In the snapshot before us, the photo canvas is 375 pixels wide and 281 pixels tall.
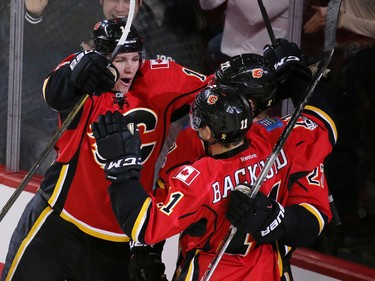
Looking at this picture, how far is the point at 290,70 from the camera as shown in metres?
2.65

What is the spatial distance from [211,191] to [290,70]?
1.71 ft

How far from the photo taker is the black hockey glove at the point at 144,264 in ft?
8.79

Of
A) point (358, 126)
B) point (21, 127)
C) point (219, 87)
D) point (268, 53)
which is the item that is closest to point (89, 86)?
point (219, 87)

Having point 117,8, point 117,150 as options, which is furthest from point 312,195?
point 117,8

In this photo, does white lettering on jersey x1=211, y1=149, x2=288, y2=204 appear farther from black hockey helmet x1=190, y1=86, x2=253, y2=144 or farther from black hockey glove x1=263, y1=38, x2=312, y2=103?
black hockey glove x1=263, y1=38, x2=312, y2=103

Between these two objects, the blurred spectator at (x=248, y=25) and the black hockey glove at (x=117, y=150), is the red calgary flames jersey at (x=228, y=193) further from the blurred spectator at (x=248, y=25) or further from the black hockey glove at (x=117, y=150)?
the blurred spectator at (x=248, y=25)

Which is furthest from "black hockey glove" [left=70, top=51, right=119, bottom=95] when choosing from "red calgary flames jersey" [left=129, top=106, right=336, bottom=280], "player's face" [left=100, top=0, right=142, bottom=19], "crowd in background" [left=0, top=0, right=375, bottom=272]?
"player's face" [left=100, top=0, right=142, bottom=19]

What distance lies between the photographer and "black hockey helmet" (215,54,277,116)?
98.1 inches

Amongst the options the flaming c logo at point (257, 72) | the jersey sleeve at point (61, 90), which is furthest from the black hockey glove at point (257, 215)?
the jersey sleeve at point (61, 90)

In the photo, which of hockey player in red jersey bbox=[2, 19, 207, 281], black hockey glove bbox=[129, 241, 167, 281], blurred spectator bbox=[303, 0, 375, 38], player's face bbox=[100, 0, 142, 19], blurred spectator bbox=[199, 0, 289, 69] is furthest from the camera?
player's face bbox=[100, 0, 142, 19]

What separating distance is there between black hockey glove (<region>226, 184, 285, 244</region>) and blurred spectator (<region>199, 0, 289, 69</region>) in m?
1.10

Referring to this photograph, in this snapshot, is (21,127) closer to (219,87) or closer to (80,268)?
(80,268)

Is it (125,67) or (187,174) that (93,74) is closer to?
(125,67)

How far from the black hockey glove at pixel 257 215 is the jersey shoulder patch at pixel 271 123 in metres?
0.29
